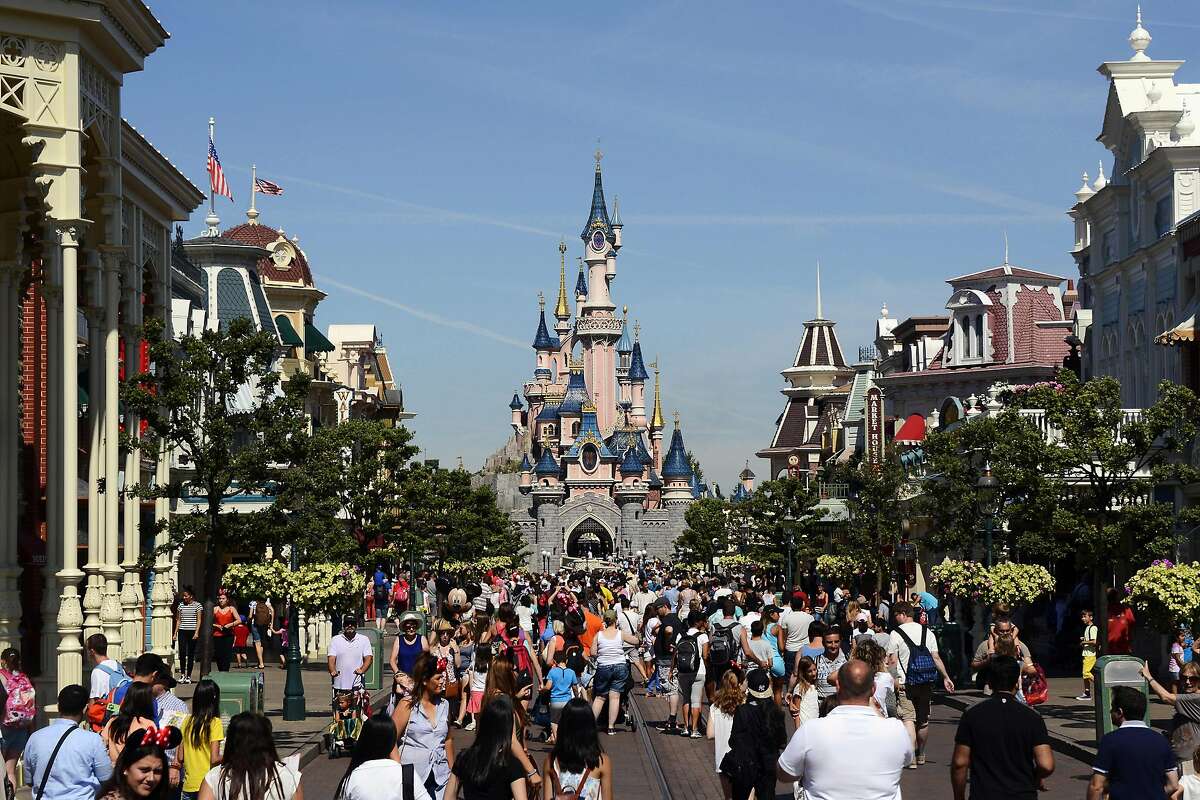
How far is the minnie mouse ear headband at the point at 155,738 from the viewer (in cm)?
911

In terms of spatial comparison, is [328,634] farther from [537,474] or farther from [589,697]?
[537,474]

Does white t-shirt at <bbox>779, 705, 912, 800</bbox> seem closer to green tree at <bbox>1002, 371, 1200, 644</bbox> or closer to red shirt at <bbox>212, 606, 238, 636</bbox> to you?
green tree at <bbox>1002, 371, 1200, 644</bbox>

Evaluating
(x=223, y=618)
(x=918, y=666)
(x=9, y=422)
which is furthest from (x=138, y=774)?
(x=223, y=618)

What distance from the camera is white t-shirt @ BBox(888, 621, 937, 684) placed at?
1818cm

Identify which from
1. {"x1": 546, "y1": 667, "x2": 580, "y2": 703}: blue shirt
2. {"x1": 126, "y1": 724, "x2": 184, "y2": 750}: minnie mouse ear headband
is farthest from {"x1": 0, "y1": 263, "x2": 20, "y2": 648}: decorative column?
{"x1": 126, "y1": 724, "x2": 184, "y2": 750}: minnie mouse ear headband

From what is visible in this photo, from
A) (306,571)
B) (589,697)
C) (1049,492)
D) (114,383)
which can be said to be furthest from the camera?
(1049,492)

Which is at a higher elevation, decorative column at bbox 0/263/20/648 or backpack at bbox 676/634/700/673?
decorative column at bbox 0/263/20/648

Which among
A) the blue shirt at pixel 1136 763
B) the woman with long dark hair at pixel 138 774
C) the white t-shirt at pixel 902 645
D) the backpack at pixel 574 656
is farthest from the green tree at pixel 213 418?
the blue shirt at pixel 1136 763

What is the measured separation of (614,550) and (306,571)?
150 metres

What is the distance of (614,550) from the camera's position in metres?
176

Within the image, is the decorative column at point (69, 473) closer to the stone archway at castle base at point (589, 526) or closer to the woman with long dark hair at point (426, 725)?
the woman with long dark hair at point (426, 725)

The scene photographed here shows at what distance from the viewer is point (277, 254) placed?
61438mm

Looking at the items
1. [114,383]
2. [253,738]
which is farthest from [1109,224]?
[253,738]

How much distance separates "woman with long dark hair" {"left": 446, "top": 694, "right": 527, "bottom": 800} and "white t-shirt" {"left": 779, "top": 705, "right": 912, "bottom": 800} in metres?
1.88
